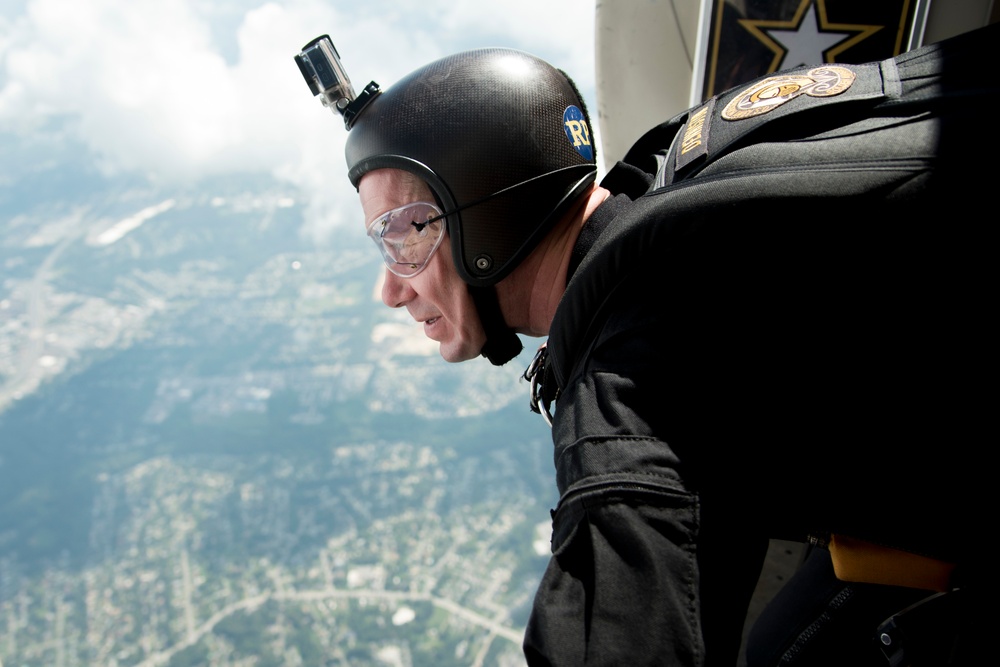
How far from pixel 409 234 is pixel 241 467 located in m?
52.8

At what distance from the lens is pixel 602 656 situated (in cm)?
70

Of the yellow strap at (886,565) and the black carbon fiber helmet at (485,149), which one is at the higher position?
the black carbon fiber helmet at (485,149)

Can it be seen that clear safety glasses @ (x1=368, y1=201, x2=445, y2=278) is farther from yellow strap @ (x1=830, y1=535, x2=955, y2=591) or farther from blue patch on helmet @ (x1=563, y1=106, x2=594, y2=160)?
yellow strap @ (x1=830, y1=535, x2=955, y2=591)

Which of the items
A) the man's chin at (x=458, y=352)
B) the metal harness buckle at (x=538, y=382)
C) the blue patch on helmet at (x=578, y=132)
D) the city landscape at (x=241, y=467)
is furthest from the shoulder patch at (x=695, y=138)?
the city landscape at (x=241, y=467)

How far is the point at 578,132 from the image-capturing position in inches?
61.1

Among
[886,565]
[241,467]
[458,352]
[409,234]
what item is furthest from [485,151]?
[241,467]

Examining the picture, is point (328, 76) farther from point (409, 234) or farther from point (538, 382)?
point (538, 382)

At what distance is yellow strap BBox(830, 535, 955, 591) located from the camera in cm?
95

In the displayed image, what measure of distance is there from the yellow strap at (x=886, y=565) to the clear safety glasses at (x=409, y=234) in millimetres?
993

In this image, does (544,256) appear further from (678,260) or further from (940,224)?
(940,224)

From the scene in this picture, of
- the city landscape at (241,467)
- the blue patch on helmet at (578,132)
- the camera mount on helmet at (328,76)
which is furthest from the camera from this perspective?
the city landscape at (241,467)

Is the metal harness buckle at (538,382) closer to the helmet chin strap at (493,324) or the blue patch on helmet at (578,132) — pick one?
the helmet chin strap at (493,324)

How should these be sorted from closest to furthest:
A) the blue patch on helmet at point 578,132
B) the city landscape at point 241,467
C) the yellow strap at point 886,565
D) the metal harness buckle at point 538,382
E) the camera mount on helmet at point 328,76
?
the yellow strap at point 886,565, the metal harness buckle at point 538,382, the blue patch on helmet at point 578,132, the camera mount on helmet at point 328,76, the city landscape at point 241,467

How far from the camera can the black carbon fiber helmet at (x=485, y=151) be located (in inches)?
56.2
